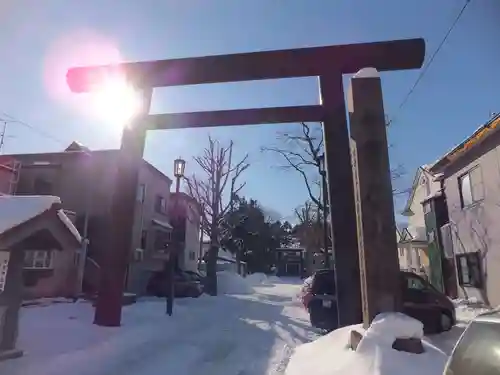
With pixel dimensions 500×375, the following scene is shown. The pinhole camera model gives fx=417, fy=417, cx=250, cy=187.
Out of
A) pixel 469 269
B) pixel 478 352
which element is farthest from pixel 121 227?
pixel 469 269

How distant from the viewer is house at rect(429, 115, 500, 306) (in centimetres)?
1357

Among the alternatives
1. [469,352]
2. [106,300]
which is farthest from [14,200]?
[469,352]

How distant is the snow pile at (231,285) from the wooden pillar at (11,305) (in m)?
23.2

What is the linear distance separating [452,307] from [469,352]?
946cm

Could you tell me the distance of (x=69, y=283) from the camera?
17938 millimetres

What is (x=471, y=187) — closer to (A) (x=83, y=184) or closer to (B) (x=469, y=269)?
(B) (x=469, y=269)

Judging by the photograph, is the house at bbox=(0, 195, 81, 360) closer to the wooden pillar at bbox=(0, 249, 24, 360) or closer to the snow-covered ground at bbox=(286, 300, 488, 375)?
the wooden pillar at bbox=(0, 249, 24, 360)

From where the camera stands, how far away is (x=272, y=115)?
308 inches

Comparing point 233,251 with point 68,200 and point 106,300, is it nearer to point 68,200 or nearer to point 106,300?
point 68,200

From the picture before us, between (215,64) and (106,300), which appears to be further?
(106,300)

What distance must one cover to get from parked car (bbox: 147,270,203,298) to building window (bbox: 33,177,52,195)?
740 cm

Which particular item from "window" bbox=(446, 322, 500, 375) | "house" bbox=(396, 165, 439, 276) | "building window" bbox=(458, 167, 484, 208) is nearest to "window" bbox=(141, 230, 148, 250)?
"house" bbox=(396, 165, 439, 276)

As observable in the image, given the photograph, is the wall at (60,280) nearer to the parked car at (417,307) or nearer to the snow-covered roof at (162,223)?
the snow-covered roof at (162,223)

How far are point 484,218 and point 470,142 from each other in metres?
2.68
